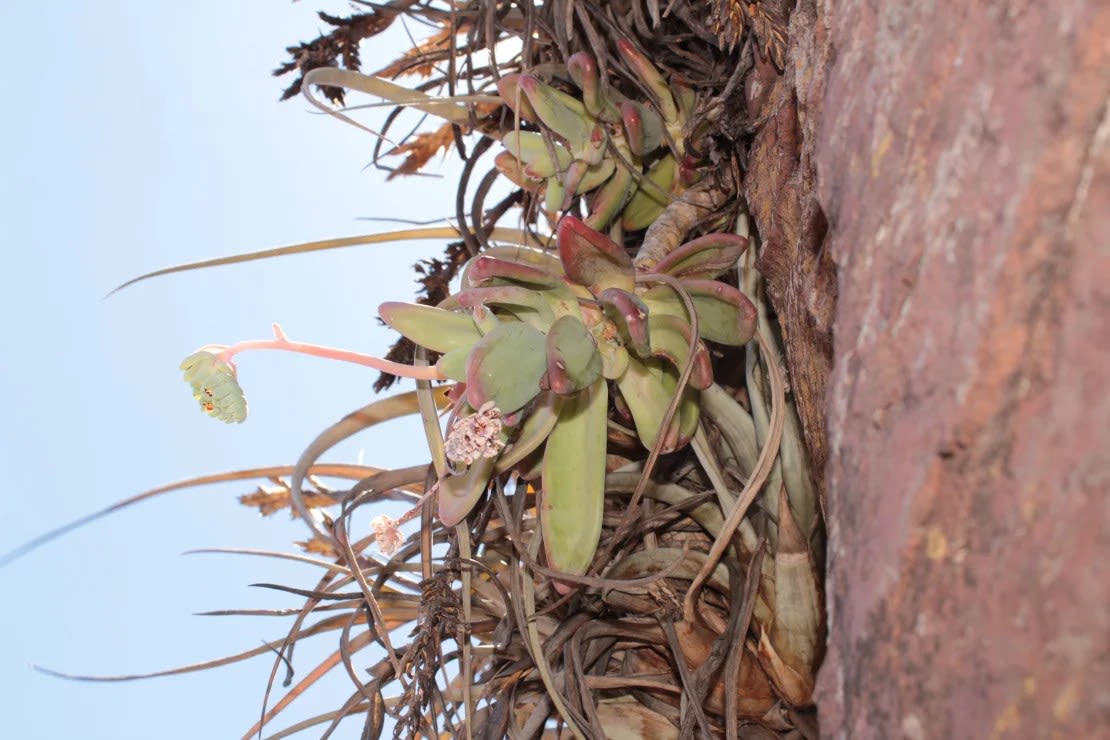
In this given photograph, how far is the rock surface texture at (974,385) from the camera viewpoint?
1.04 ft

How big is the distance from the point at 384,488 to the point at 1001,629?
24.1 inches

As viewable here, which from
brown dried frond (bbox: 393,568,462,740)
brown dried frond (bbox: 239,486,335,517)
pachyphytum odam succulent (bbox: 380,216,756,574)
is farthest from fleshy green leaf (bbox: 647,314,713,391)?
brown dried frond (bbox: 239,486,335,517)

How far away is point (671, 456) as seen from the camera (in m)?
0.79

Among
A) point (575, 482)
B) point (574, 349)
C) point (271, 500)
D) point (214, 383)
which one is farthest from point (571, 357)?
point (271, 500)

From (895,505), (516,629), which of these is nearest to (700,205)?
(516,629)

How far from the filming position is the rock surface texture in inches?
12.4

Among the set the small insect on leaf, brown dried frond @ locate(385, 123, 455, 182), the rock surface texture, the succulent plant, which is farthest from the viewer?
brown dried frond @ locate(385, 123, 455, 182)

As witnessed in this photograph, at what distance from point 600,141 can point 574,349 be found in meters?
0.25

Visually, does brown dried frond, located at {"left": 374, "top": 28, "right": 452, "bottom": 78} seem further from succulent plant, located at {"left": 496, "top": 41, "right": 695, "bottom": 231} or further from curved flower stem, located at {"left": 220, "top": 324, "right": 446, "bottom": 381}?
curved flower stem, located at {"left": 220, "top": 324, "right": 446, "bottom": 381}

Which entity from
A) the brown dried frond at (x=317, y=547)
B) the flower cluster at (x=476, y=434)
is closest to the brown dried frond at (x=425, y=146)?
the brown dried frond at (x=317, y=547)

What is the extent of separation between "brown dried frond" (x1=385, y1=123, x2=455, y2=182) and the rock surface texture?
29.1 inches

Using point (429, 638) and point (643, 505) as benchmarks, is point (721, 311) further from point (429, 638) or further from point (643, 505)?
point (429, 638)

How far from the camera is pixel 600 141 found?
84cm

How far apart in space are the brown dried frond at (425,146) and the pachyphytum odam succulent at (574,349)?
1.34ft
